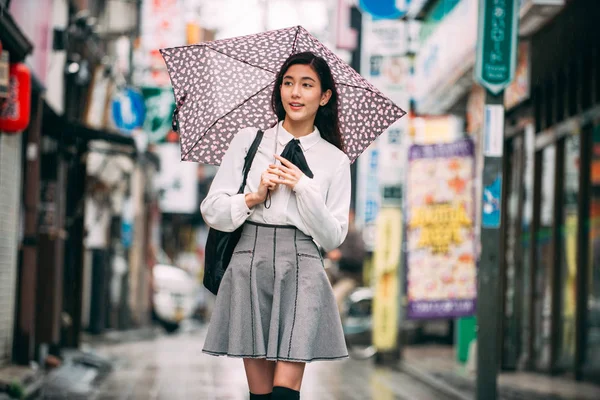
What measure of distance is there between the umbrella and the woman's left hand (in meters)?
0.66

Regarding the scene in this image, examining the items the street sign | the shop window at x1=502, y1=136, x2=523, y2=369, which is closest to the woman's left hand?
the street sign

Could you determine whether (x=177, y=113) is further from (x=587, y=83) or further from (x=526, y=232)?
(x=526, y=232)

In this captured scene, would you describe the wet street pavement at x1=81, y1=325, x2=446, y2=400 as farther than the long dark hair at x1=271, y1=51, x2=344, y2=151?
Yes

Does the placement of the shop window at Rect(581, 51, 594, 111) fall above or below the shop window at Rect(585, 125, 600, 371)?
above

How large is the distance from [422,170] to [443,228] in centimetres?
77

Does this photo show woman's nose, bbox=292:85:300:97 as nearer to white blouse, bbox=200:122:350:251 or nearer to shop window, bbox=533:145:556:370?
white blouse, bbox=200:122:350:251

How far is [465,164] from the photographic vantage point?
481 inches

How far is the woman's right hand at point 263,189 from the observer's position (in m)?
4.02

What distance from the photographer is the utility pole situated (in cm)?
690

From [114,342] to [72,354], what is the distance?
5.66 m

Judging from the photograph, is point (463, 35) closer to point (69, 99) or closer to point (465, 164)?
point (465, 164)

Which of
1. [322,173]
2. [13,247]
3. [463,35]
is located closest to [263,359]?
[322,173]

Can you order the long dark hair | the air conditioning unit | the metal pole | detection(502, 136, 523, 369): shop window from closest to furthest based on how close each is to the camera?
the long dark hair → the metal pole → the air conditioning unit → detection(502, 136, 523, 369): shop window

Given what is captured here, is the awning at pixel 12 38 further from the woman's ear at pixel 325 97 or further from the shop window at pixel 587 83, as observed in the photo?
the shop window at pixel 587 83
